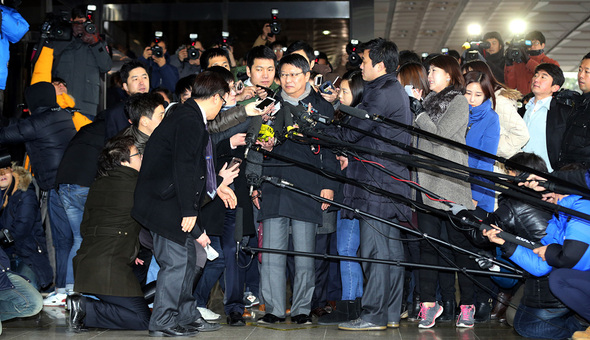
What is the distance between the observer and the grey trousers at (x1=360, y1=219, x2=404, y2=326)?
4434mm

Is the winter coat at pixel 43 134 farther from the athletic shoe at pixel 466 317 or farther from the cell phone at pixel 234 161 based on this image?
the athletic shoe at pixel 466 317

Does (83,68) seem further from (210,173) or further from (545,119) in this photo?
(545,119)

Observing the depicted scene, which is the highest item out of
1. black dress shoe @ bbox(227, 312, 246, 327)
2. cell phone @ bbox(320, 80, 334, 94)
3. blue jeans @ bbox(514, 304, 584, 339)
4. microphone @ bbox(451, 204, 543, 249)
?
cell phone @ bbox(320, 80, 334, 94)

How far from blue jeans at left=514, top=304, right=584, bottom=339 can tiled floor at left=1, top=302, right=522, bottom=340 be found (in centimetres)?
9

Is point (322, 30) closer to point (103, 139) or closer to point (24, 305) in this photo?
point (103, 139)

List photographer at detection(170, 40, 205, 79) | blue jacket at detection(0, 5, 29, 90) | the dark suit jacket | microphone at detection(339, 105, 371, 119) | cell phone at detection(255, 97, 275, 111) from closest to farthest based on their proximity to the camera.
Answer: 1. microphone at detection(339, 105, 371, 119)
2. the dark suit jacket
3. cell phone at detection(255, 97, 275, 111)
4. blue jacket at detection(0, 5, 29, 90)
5. photographer at detection(170, 40, 205, 79)

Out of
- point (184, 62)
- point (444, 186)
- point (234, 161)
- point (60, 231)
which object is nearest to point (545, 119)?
point (444, 186)

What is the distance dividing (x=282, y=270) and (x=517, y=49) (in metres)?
4.09

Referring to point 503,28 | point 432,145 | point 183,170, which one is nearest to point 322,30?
point 432,145

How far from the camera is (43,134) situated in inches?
227

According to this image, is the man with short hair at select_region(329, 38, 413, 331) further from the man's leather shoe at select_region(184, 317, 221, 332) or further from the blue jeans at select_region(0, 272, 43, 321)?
the blue jeans at select_region(0, 272, 43, 321)

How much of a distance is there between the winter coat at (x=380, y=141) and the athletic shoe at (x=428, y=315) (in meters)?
0.62

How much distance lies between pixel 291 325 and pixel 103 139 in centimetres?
227

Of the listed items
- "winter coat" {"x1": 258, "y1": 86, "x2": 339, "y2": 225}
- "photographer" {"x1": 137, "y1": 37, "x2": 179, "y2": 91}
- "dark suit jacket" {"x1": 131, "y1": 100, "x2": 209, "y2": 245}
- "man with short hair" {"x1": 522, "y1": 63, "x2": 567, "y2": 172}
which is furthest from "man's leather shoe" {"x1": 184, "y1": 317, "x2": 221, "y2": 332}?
"photographer" {"x1": 137, "y1": 37, "x2": 179, "y2": 91}
